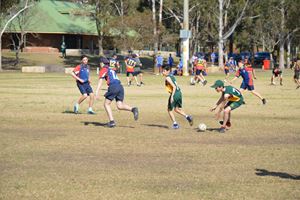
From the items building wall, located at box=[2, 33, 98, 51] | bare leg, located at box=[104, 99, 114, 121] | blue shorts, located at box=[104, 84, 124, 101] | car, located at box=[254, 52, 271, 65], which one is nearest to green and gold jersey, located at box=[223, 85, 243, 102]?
blue shorts, located at box=[104, 84, 124, 101]

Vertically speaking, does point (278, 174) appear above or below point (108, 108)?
below

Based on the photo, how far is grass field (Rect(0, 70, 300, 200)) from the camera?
9.16 metres

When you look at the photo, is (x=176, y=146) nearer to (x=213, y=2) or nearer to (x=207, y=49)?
(x=213, y=2)

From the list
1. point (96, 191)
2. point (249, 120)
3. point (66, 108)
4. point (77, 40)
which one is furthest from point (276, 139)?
point (77, 40)

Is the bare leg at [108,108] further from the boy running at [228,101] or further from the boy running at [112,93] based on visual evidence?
the boy running at [228,101]

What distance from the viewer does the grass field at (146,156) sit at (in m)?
9.16

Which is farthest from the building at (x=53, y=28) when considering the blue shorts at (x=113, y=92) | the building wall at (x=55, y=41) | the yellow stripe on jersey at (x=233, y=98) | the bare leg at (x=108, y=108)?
the yellow stripe on jersey at (x=233, y=98)

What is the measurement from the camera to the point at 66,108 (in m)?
22.0

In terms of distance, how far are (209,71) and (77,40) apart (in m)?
32.5

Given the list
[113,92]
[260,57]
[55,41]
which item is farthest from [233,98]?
[260,57]

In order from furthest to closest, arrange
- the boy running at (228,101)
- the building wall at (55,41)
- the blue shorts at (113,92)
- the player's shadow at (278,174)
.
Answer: the building wall at (55,41)
the blue shorts at (113,92)
the boy running at (228,101)
the player's shadow at (278,174)

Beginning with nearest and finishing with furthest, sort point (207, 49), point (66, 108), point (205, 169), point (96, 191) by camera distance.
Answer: point (96, 191)
point (205, 169)
point (66, 108)
point (207, 49)

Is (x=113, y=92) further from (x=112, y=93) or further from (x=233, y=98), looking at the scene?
(x=233, y=98)

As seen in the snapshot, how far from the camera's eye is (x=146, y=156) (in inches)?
479
